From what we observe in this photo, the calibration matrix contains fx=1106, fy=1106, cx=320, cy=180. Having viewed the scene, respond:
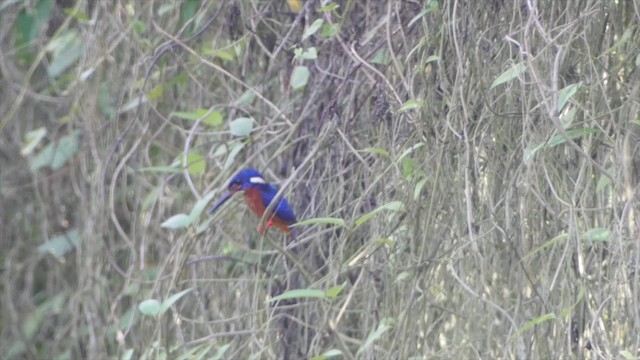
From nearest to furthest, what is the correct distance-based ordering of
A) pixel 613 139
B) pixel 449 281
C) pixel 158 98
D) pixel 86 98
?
pixel 613 139
pixel 449 281
pixel 158 98
pixel 86 98

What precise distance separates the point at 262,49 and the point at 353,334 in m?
0.80

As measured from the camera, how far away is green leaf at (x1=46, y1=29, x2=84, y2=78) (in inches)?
140

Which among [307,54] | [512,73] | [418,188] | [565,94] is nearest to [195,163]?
[307,54]

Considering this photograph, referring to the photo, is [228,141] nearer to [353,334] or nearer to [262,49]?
[262,49]

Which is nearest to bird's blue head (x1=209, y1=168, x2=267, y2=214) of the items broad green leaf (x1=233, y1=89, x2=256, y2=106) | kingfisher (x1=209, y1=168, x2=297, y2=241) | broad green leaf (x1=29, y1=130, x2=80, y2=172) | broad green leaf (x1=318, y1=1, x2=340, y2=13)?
kingfisher (x1=209, y1=168, x2=297, y2=241)

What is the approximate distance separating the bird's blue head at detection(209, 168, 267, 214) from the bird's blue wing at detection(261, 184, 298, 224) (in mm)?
21

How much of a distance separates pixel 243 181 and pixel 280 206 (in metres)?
0.18

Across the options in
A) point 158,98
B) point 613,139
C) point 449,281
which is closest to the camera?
point 613,139

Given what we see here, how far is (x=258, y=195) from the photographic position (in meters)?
2.66

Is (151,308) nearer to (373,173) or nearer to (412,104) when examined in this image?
(373,173)

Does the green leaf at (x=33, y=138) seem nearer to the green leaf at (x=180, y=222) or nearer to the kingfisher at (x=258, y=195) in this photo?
the kingfisher at (x=258, y=195)

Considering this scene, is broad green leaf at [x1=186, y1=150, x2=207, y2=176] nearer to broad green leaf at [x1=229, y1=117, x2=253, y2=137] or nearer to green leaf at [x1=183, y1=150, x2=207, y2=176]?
green leaf at [x1=183, y1=150, x2=207, y2=176]

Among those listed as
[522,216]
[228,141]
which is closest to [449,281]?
[522,216]

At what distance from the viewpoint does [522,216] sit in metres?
2.27
